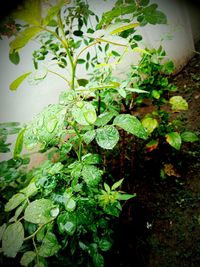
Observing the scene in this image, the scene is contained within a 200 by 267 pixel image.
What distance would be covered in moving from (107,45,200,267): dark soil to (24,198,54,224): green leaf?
33.0 inches

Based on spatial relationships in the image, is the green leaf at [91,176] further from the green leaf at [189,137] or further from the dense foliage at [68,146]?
the green leaf at [189,137]

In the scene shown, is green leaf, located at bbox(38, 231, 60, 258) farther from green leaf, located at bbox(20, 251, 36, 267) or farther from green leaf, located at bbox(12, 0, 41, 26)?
green leaf, located at bbox(12, 0, 41, 26)

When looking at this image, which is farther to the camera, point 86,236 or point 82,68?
point 82,68

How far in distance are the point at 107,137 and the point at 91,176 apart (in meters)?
0.17

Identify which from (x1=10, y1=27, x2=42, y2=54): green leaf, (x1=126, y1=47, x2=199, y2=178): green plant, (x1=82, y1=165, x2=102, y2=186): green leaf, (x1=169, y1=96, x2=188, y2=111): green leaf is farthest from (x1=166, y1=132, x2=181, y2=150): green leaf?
(x1=10, y1=27, x2=42, y2=54): green leaf

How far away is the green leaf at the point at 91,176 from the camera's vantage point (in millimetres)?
856

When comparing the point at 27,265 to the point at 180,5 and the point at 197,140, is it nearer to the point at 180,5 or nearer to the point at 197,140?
the point at 197,140

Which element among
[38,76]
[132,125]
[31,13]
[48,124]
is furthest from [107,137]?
[31,13]

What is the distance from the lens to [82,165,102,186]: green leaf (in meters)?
0.86

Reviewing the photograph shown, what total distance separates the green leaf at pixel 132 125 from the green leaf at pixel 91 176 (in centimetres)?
20

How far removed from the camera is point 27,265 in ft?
3.34

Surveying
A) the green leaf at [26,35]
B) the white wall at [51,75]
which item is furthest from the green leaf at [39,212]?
the white wall at [51,75]

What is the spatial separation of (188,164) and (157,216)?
52 centimetres

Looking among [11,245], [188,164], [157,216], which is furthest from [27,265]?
[188,164]
